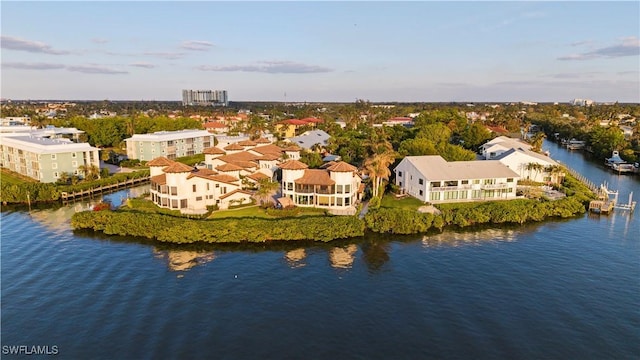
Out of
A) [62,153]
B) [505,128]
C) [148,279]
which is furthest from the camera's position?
[505,128]

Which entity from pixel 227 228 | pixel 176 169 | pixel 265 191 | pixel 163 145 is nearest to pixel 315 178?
pixel 265 191

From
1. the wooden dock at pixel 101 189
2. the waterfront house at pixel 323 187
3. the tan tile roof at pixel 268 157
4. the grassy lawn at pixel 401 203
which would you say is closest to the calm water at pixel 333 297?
the grassy lawn at pixel 401 203

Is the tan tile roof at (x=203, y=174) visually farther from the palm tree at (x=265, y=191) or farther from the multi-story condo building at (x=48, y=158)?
the multi-story condo building at (x=48, y=158)

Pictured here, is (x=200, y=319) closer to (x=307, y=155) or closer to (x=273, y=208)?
(x=273, y=208)

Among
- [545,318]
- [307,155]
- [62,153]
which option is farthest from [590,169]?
[62,153]

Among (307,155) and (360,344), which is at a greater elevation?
(307,155)

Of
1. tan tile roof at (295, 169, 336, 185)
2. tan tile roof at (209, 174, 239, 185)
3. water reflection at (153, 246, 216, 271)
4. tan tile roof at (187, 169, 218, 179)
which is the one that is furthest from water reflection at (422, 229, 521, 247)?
tan tile roof at (187, 169, 218, 179)

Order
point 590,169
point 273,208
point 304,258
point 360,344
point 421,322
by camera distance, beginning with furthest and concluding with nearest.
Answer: point 590,169
point 273,208
point 304,258
point 421,322
point 360,344

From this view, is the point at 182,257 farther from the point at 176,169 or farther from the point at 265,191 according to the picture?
the point at 176,169
